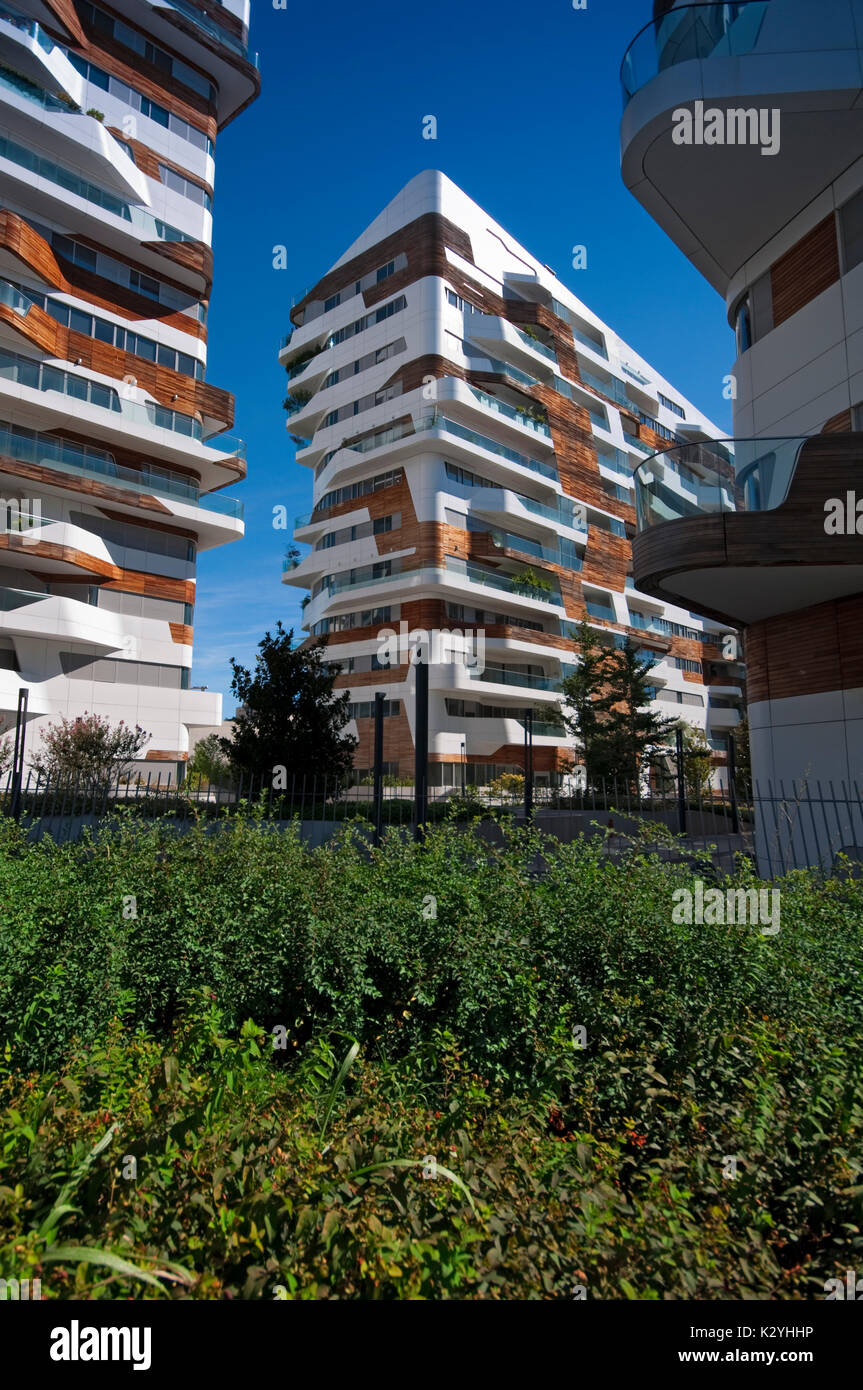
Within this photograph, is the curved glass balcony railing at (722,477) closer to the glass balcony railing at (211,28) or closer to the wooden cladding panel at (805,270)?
the wooden cladding panel at (805,270)

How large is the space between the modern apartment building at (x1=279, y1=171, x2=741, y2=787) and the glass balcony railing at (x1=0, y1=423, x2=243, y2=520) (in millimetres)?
11366

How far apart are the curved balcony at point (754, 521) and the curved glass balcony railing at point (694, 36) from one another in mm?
6180

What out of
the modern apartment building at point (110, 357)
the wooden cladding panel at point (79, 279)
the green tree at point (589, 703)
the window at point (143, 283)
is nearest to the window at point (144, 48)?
the modern apartment building at point (110, 357)

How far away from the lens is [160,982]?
509cm

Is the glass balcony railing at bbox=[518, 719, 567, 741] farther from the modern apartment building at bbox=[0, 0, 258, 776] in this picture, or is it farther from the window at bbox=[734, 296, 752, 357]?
the window at bbox=[734, 296, 752, 357]

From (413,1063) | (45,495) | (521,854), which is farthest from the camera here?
(45,495)

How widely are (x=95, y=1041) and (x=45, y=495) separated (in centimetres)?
2662

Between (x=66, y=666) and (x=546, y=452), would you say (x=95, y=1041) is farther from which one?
(x=546, y=452)

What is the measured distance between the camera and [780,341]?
13078 millimetres

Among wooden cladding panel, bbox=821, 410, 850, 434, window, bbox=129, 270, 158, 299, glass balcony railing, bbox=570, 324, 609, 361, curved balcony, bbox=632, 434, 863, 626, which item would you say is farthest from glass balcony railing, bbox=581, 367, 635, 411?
curved balcony, bbox=632, 434, 863, 626

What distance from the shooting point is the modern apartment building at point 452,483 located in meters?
38.5

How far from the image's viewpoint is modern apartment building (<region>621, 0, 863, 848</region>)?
10453 millimetres

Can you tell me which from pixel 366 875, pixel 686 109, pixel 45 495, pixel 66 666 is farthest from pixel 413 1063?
pixel 45 495
